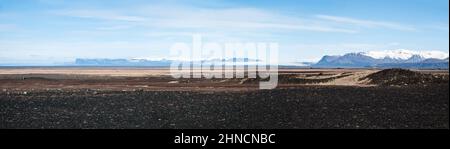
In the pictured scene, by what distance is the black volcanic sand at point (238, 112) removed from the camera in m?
22.3

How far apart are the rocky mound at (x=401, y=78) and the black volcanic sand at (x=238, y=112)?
14.2 metres

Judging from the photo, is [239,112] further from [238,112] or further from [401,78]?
[401,78]

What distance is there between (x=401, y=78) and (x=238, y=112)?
30.9 metres

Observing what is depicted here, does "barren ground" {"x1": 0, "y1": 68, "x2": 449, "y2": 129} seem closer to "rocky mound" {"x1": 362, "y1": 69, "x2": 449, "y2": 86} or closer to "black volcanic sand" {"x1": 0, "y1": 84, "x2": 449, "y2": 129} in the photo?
"black volcanic sand" {"x1": 0, "y1": 84, "x2": 449, "y2": 129}

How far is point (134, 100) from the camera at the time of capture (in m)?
32.9

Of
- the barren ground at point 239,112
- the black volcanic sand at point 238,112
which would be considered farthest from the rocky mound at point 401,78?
the black volcanic sand at point 238,112

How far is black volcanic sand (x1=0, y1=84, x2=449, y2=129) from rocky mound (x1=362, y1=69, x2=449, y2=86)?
1416 centimetres

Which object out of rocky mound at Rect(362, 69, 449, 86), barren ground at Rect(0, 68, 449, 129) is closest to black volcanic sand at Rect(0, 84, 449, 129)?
barren ground at Rect(0, 68, 449, 129)

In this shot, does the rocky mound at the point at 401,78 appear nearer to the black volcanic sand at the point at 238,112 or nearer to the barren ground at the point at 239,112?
the barren ground at the point at 239,112

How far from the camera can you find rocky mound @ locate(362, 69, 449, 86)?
1925 inches

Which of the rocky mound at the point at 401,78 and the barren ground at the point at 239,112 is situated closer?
the barren ground at the point at 239,112
